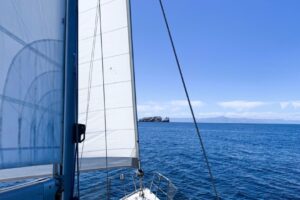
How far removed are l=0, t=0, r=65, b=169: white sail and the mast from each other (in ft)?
0.28

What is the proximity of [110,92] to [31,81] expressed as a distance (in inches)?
144

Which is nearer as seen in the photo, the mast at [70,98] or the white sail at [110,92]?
the mast at [70,98]

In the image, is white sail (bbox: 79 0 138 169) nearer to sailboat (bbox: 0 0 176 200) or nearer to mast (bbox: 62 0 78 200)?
sailboat (bbox: 0 0 176 200)

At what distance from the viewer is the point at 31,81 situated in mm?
2178

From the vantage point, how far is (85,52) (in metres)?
5.51

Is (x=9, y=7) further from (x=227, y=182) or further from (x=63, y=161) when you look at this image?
(x=227, y=182)

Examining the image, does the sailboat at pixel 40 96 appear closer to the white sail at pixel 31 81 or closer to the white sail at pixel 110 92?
the white sail at pixel 31 81

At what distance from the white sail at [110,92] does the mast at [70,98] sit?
3.00 metres

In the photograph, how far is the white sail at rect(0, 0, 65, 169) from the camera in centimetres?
189

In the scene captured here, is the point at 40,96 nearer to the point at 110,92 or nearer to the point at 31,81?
the point at 31,81

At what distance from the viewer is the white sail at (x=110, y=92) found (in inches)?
218

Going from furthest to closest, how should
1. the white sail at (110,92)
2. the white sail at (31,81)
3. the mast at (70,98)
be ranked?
1. the white sail at (110,92)
2. the mast at (70,98)
3. the white sail at (31,81)

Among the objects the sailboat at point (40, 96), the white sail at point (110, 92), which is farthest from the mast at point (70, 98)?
the white sail at point (110, 92)

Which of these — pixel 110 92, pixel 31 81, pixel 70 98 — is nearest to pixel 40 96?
pixel 31 81
